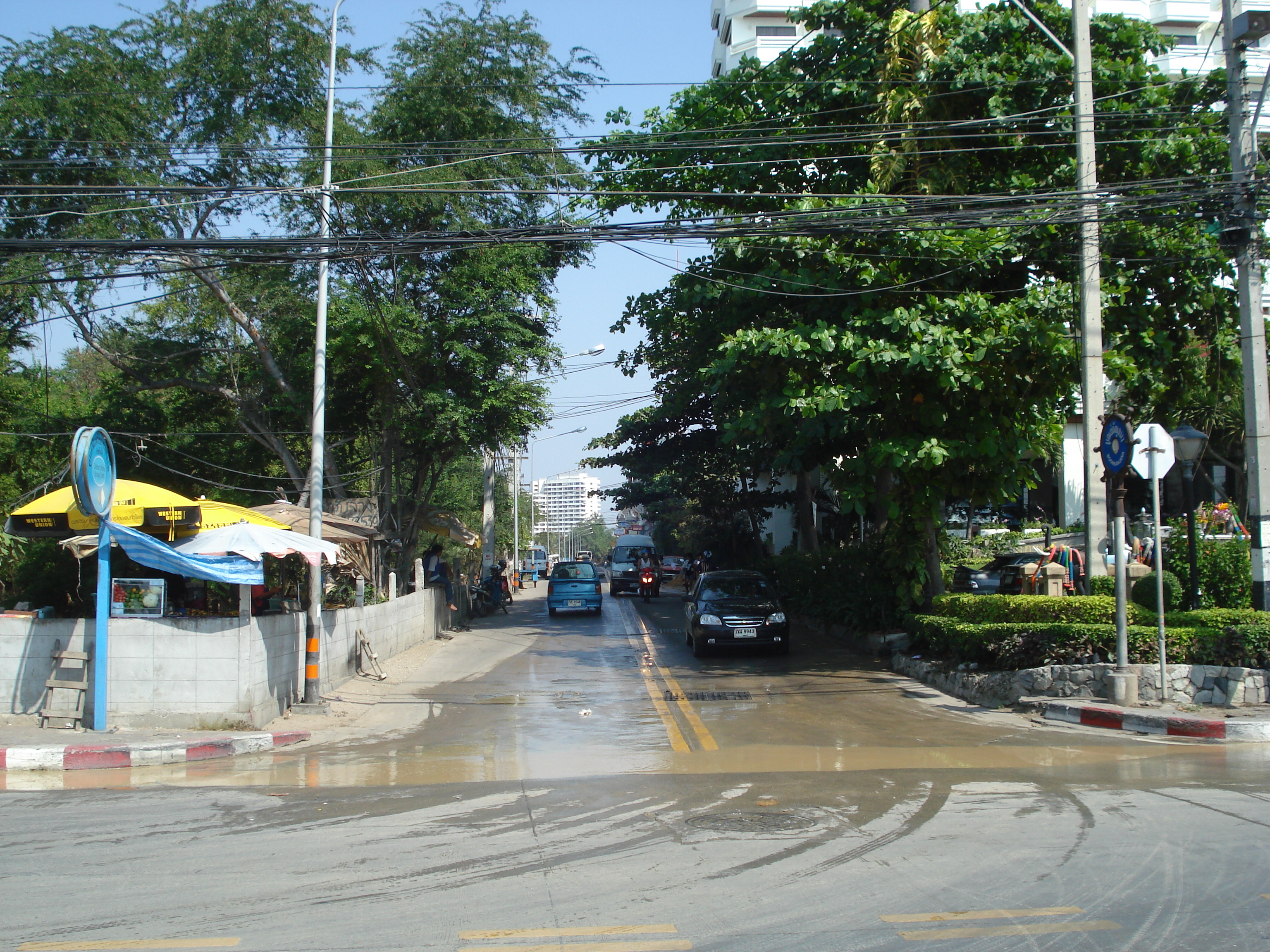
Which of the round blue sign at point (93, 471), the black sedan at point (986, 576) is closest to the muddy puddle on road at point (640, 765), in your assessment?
the round blue sign at point (93, 471)

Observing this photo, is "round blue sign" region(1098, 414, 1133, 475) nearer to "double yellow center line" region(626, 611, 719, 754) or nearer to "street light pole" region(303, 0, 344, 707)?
"double yellow center line" region(626, 611, 719, 754)

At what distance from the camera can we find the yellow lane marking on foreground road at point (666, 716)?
10.1 metres

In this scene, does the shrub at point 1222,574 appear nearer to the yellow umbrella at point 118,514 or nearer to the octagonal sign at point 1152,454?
the octagonal sign at point 1152,454

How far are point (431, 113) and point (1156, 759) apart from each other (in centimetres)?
2203

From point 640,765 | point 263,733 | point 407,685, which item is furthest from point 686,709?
point 407,685

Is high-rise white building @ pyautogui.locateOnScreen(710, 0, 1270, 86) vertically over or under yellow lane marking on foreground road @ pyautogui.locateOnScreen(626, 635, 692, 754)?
over

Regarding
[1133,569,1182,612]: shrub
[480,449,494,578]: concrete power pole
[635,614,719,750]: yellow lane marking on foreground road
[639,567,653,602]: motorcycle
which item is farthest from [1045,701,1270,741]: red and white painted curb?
[639,567,653,602]: motorcycle

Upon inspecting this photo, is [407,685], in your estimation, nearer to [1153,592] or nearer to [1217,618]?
[1153,592]

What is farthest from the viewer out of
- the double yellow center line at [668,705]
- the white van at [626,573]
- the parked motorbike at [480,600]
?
the white van at [626,573]

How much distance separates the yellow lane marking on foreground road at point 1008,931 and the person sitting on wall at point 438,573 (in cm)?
2148

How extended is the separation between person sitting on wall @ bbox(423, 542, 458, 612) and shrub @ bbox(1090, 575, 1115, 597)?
54.1 ft

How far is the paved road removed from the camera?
493 cm

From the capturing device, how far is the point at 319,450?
44.9 ft

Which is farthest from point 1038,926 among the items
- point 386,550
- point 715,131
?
point 386,550
